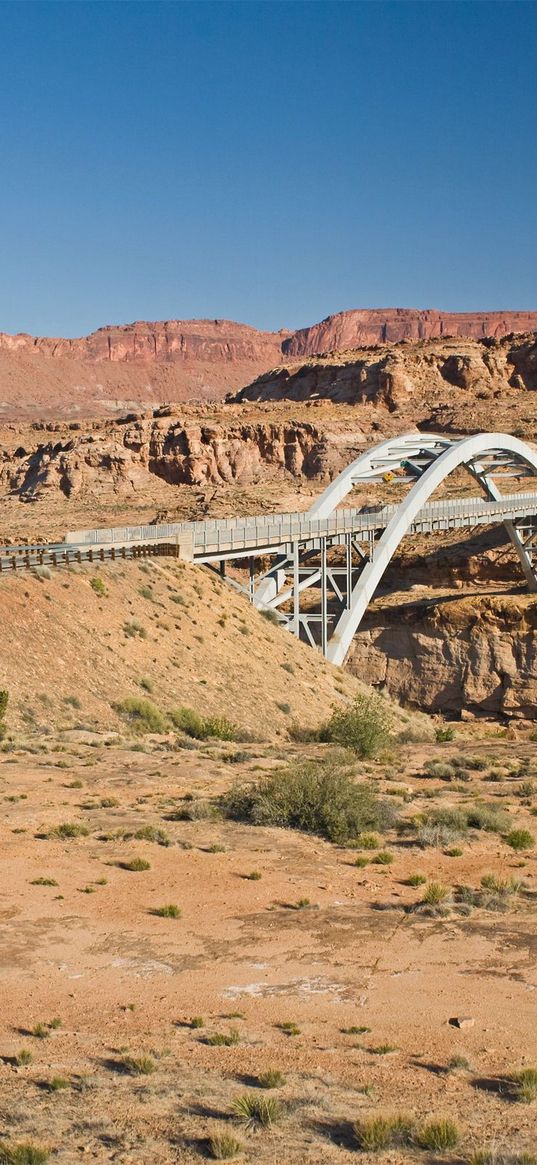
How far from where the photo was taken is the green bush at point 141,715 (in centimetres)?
2567

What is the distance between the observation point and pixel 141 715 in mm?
26219

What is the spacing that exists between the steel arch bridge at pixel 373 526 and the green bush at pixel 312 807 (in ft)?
70.4

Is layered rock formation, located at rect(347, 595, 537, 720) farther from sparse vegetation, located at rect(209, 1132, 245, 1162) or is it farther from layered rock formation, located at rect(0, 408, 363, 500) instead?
sparse vegetation, located at rect(209, 1132, 245, 1162)

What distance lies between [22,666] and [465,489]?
169 feet

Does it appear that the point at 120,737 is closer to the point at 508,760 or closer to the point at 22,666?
the point at 22,666

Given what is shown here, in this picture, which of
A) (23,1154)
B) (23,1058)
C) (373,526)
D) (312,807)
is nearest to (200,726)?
(312,807)

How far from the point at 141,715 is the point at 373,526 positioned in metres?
22.3

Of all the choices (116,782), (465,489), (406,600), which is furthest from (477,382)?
(116,782)

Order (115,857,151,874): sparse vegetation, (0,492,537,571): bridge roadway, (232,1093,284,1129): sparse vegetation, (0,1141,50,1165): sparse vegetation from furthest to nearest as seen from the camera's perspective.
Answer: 1. (0,492,537,571): bridge roadway
2. (115,857,151,874): sparse vegetation
3. (232,1093,284,1129): sparse vegetation
4. (0,1141,50,1165): sparse vegetation

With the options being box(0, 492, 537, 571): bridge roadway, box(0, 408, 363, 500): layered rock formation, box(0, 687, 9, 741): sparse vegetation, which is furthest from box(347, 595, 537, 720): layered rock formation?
box(0, 687, 9, 741): sparse vegetation

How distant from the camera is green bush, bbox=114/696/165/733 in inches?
1011

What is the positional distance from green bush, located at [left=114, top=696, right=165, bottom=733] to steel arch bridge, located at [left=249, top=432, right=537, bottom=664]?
12584 millimetres

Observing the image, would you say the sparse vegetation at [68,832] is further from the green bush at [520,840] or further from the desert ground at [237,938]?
the green bush at [520,840]

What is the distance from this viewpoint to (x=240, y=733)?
26875 mm
